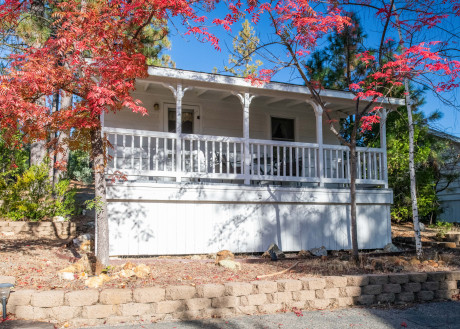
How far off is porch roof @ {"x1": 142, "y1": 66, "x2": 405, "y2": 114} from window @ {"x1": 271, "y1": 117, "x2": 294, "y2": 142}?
156cm

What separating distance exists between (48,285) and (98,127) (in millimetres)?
2115

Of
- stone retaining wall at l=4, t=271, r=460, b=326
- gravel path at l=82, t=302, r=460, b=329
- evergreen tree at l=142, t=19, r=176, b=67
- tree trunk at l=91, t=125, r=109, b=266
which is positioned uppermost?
evergreen tree at l=142, t=19, r=176, b=67

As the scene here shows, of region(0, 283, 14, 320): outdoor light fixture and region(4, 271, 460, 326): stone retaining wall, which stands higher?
region(0, 283, 14, 320): outdoor light fixture

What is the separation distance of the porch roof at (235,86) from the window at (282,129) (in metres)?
1.56

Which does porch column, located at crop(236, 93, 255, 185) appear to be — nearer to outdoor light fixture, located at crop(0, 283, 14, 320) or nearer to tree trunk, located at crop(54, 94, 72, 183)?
tree trunk, located at crop(54, 94, 72, 183)

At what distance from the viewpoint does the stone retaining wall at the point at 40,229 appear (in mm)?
9344

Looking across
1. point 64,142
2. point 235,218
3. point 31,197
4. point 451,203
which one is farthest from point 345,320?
point 451,203

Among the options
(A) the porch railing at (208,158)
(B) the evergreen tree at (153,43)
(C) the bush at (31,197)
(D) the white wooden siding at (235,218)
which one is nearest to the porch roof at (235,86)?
(A) the porch railing at (208,158)

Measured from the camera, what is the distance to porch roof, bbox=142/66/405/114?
323 inches

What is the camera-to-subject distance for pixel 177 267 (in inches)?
257

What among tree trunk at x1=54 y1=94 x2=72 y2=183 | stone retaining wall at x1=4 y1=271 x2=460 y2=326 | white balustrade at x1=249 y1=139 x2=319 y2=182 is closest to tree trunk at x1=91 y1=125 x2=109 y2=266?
tree trunk at x1=54 y1=94 x2=72 y2=183

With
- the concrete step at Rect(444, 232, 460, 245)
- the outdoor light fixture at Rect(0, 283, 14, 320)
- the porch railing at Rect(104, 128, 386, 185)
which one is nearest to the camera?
the outdoor light fixture at Rect(0, 283, 14, 320)

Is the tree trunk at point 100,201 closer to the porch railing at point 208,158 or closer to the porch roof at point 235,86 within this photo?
the porch railing at point 208,158

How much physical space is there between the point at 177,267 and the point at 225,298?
189 centimetres
